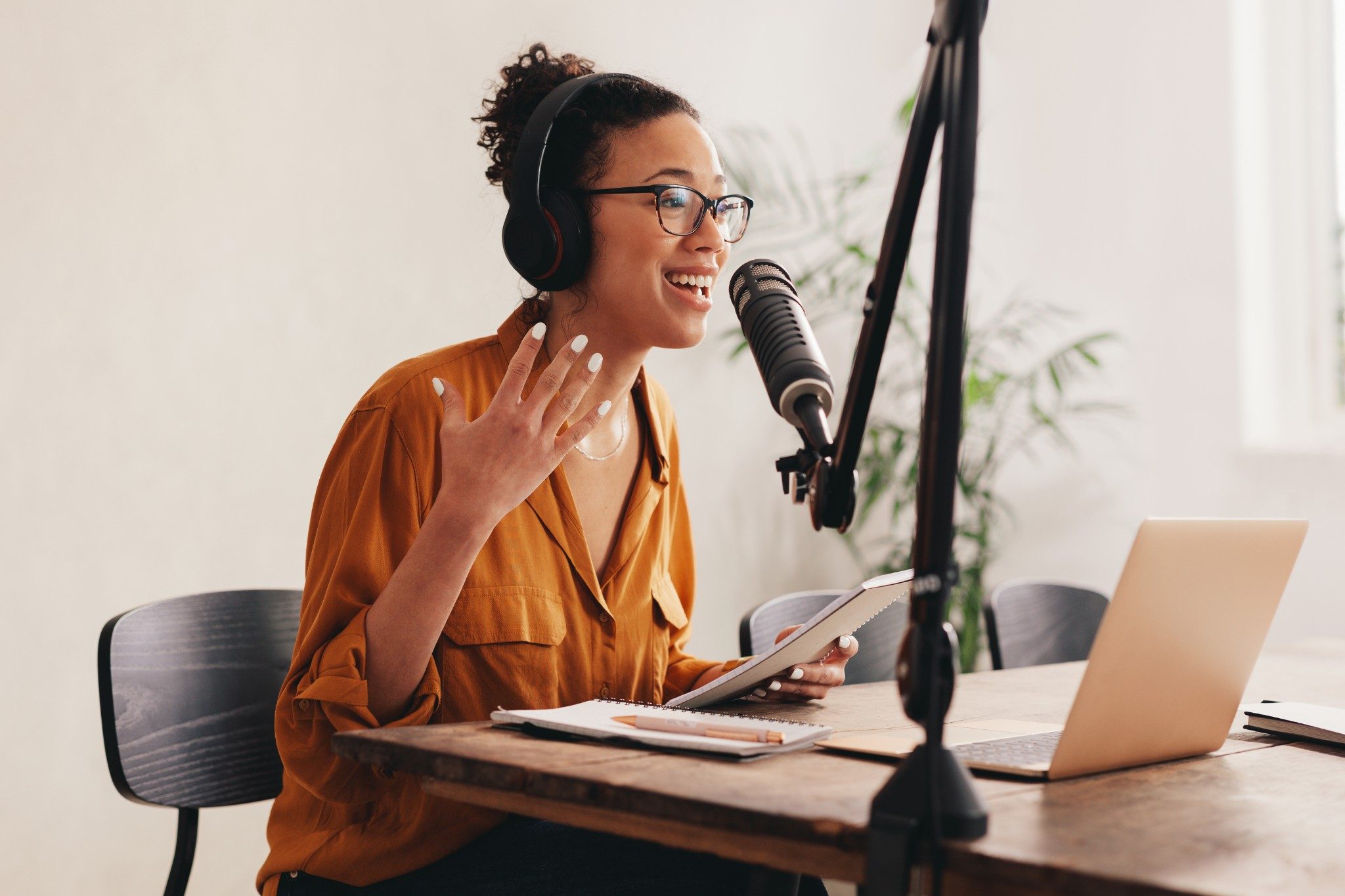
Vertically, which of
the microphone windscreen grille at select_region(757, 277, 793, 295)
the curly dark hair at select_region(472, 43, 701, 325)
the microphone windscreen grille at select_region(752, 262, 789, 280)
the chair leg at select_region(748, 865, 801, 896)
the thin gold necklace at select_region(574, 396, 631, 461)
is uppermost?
the curly dark hair at select_region(472, 43, 701, 325)

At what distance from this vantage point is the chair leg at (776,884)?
113 centimetres

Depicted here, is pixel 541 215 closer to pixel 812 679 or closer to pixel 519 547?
pixel 519 547

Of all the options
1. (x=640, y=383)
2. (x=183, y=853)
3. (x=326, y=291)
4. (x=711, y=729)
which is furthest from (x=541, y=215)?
(x=326, y=291)

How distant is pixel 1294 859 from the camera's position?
61 cm

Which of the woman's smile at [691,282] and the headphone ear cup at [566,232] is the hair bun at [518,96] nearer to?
the headphone ear cup at [566,232]

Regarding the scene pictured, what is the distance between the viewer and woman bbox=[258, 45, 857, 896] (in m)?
1.05

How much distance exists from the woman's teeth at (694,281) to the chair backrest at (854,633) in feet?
1.71

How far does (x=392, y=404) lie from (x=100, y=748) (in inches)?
43.6

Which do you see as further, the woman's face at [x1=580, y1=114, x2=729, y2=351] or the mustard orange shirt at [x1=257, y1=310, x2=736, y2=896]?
the woman's face at [x1=580, y1=114, x2=729, y2=351]

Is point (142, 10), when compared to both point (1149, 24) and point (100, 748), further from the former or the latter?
point (1149, 24)

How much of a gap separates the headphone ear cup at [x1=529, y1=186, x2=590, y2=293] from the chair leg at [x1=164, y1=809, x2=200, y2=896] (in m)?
0.76

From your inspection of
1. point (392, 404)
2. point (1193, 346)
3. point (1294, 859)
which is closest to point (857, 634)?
point (392, 404)

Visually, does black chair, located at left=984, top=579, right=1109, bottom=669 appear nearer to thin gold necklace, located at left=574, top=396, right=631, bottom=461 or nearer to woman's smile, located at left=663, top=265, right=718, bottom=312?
thin gold necklace, located at left=574, top=396, right=631, bottom=461

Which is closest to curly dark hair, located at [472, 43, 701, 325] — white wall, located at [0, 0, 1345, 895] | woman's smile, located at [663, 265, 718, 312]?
woman's smile, located at [663, 265, 718, 312]
